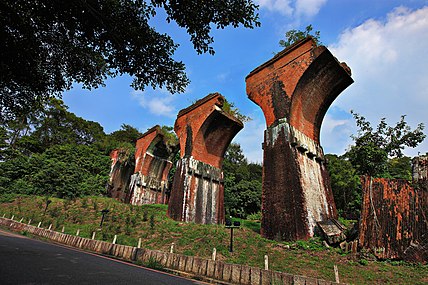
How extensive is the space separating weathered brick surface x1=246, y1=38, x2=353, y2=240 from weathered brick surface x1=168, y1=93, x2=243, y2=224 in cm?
401

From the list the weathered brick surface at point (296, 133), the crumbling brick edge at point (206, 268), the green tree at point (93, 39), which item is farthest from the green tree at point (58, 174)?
the green tree at point (93, 39)

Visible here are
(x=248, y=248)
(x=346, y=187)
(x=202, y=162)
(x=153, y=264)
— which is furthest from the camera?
(x=346, y=187)

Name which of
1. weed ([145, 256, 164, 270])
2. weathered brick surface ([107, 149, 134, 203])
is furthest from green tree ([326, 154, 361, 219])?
weathered brick surface ([107, 149, 134, 203])

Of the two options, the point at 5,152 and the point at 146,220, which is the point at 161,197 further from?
the point at 5,152

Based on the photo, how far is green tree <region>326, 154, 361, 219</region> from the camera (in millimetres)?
23391

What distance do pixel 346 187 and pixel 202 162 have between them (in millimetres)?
16162

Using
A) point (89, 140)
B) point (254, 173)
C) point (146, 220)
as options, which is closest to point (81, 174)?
point (89, 140)

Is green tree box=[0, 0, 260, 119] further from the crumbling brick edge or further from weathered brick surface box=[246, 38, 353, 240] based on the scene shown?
weathered brick surface box=[246, 38, 353, 240]

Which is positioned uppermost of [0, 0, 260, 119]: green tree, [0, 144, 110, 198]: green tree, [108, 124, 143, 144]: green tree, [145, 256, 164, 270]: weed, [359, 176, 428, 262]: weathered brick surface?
[108, 124, 143, 144]: green tree

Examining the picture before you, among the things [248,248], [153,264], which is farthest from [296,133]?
[153,264]

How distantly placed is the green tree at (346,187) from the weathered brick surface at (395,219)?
16.5m

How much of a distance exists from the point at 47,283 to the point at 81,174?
29.3 m

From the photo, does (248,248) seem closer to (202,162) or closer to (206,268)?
(206,268)

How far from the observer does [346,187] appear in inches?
966
